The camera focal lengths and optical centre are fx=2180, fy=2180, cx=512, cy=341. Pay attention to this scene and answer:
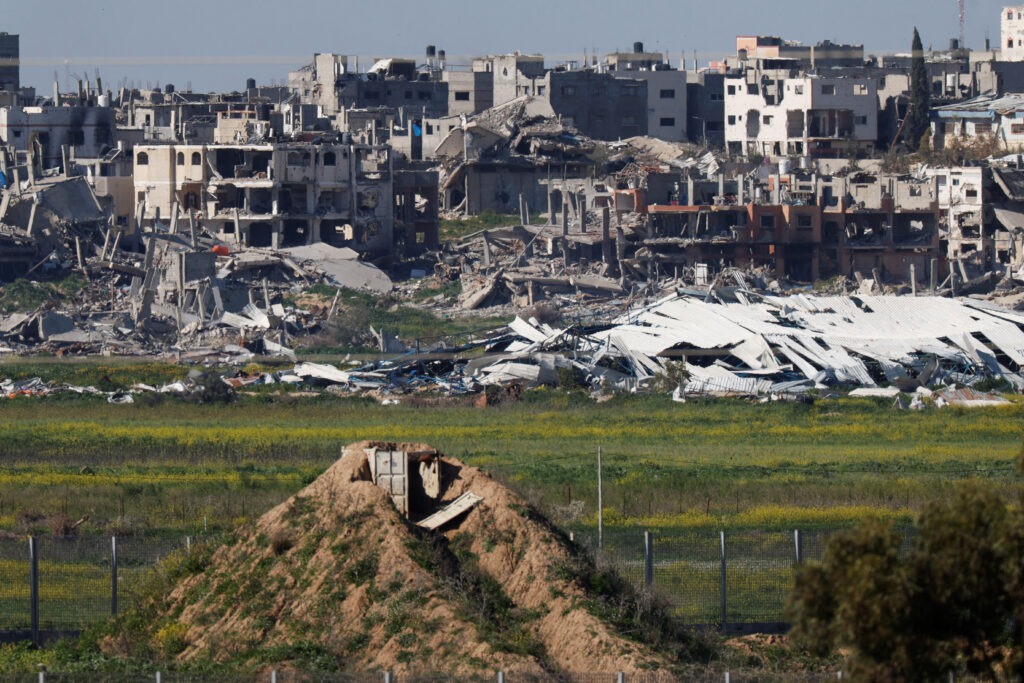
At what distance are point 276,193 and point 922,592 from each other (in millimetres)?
55271

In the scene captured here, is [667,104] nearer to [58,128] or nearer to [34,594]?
[58,128]

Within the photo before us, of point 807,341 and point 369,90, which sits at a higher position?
point 369,90

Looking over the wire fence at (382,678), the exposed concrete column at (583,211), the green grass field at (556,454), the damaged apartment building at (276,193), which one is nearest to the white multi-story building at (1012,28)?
the exposed concrete column at (583,211)

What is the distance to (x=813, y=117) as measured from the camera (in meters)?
84.4

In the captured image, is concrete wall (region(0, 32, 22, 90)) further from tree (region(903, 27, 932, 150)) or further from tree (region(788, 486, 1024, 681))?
tree (region(788, 486, 1024, 681))

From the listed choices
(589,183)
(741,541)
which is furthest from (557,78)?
(741,541)

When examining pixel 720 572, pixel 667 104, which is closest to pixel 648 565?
pixel 720 572

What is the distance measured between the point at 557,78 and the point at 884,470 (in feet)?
192

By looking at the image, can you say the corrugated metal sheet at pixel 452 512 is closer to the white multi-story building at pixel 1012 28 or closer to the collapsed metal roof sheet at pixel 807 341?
the collapsed metal roof sheet at pixel 807 341

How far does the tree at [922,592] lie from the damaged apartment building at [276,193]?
53.7 m

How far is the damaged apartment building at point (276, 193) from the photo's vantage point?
2638 inches

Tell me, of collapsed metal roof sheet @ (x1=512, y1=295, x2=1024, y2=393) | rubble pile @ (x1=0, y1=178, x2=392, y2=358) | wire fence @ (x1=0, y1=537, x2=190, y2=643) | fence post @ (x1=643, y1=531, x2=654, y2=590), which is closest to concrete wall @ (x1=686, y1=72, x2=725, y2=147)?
rubble pile @ (x1=0, y1=178, x2=392, y2=358)

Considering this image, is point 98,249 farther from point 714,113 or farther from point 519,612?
point 519,612

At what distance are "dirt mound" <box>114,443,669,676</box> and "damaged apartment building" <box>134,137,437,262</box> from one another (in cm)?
4670
